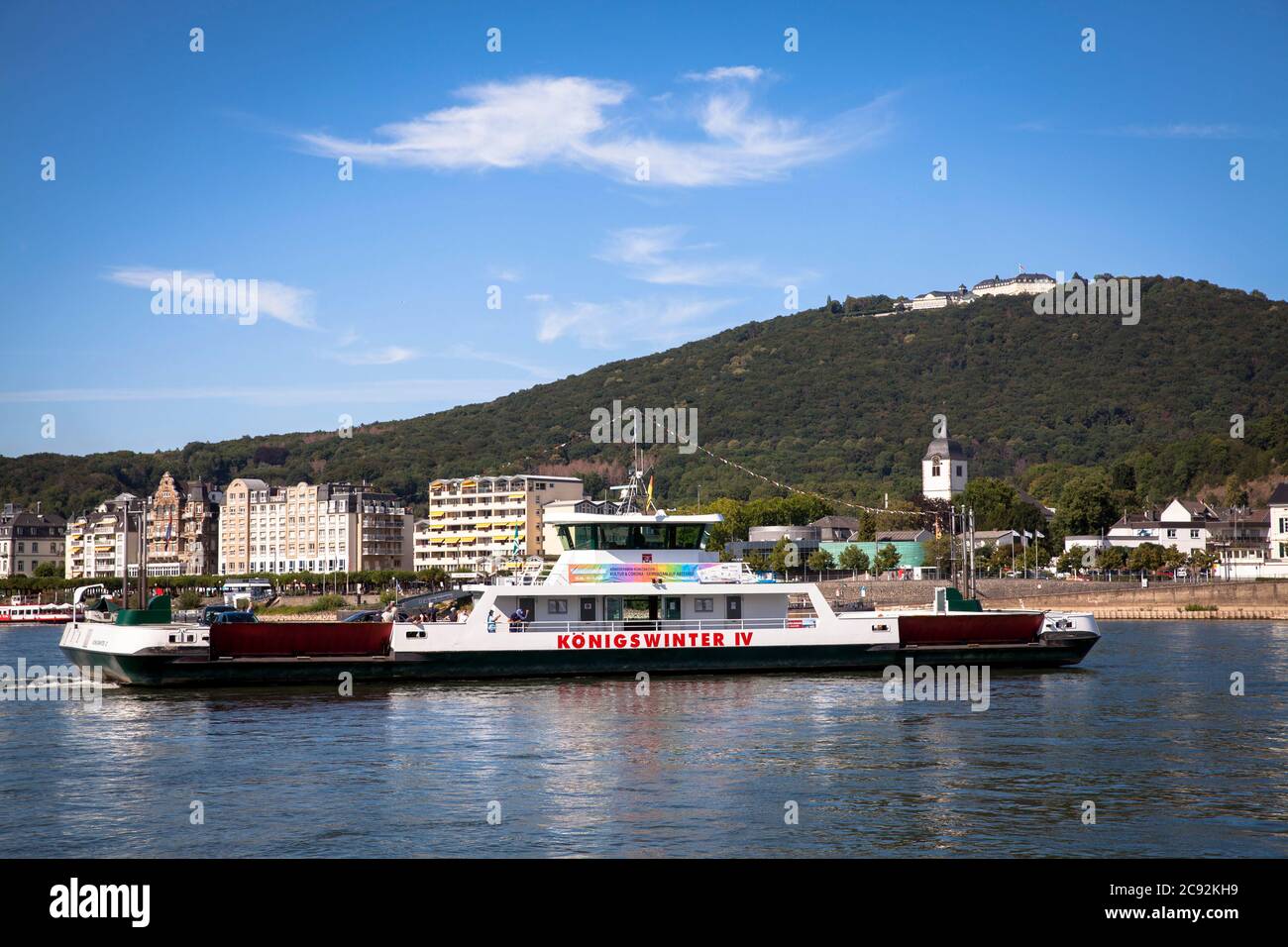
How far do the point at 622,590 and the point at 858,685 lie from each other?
7915 millimetres

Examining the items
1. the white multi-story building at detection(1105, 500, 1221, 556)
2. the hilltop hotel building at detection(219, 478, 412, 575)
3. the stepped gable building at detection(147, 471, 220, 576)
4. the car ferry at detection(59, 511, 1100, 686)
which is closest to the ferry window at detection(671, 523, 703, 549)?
the car ferry at detection(59, 511, 1100, 686)

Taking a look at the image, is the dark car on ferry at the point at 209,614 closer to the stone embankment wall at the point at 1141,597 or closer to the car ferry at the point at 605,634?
the car ferry at the point at 605,634

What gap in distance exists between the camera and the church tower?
166m

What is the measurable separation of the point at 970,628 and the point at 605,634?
12.2 m

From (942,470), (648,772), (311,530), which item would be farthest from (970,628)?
(311,530)

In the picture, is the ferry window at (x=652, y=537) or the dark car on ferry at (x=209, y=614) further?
the dark car on ferry at (x=209, y=614)

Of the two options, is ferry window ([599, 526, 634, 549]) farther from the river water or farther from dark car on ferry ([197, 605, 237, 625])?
dark car on ferry ([197, 605, 237, 625])

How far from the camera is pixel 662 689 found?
122 feet

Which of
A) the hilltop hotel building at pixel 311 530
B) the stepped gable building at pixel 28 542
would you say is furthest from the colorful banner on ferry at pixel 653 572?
the stepped gable building at pixel 28 542

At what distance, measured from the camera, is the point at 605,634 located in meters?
39.7

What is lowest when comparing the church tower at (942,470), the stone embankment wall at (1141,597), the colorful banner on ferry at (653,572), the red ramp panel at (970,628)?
the stone embankment wall at (1141,597)

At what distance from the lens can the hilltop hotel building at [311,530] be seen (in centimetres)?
16900

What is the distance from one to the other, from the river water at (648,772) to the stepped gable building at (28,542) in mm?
157321

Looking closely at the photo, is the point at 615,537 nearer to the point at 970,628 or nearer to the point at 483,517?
the point at 970,628
